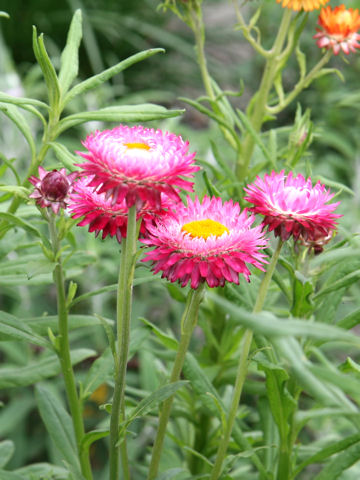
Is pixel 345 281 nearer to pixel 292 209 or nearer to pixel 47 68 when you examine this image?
pixel 292 209

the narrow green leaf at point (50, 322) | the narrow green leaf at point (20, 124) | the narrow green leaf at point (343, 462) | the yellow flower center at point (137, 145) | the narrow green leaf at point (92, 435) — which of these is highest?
the narrow green leaf at point (20, 124)

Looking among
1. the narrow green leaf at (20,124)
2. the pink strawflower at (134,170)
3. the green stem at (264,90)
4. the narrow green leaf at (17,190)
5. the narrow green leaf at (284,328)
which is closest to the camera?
the narrow green leaf at (284,328)

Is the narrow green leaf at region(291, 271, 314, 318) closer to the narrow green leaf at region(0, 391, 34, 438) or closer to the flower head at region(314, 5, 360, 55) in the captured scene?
the flower head at region(314, 5, 360, 55)

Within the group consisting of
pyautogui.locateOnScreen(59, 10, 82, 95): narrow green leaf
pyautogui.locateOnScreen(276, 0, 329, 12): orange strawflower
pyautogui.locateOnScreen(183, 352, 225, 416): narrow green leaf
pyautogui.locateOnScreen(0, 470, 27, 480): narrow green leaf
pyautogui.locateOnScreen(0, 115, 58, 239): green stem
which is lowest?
pyautogui.locateOnScreen(0, 470, 27, 480): narrow green leaf

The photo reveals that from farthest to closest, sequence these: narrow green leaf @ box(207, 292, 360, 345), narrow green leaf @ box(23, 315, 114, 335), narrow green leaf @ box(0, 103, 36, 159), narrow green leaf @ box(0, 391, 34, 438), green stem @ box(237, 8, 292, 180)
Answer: narrow green leaf @ box(0, 391, 34, 438) < green stem @ box(237, 8, 292, 180) < narrow green leaf @ box(23, 315, 114, 335) < narrow green leaf @ box(0, 103, 36, 159) < narrow green leaf @ box(207, 292, 360, 345)

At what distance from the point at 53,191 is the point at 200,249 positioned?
171 millimetres

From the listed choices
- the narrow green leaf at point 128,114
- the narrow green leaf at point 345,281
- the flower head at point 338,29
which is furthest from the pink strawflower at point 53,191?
the flower head at point 338,29

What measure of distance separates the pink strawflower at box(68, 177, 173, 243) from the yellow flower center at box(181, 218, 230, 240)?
3 centimetres

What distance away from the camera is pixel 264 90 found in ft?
3.50

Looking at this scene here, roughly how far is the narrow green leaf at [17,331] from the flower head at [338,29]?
2.27 ft

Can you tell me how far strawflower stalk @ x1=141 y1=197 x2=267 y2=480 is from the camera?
2.17ft

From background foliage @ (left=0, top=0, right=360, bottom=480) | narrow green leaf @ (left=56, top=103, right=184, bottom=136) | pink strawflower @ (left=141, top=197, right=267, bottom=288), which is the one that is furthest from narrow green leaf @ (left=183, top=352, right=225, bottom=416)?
narrow green leaf @ (left=56, top=103, right=184, bottom=136)

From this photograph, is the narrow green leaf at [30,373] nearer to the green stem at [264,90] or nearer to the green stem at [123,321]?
the green stem at [123,321]

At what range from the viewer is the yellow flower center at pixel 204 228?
0.68 metres
